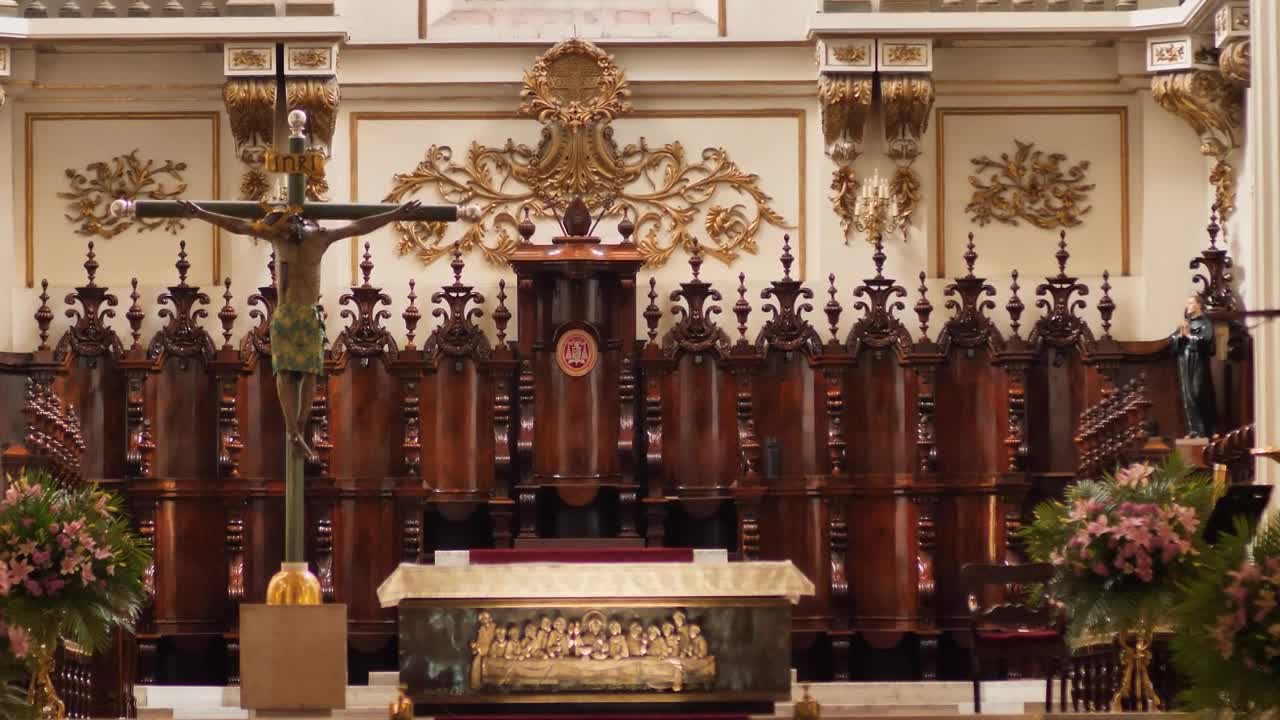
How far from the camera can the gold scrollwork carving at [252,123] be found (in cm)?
1388

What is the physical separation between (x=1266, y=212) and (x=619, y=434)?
387 cm

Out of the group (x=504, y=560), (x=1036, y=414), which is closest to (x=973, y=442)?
(x=1036, y=414)

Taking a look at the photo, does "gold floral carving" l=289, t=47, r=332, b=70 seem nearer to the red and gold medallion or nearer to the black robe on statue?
the red and gold medallion

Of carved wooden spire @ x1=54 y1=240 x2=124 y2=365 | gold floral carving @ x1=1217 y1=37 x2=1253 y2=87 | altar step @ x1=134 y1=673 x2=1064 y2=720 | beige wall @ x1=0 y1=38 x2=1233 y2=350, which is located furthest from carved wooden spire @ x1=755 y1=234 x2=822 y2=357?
carved wooden spire @ x1=54 y1=240 x2=124 y2=365

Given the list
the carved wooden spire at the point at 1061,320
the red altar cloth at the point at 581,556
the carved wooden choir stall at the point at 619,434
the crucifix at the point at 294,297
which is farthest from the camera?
the carved wooden spire at the point at 1061,320

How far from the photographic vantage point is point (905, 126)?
14078mm

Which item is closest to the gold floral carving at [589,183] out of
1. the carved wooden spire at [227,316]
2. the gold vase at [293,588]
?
the carved wooden spire at [227,316]

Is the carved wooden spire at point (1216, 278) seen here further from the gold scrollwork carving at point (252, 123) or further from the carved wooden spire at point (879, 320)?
the gold scrollwork carving at point (252, 123)

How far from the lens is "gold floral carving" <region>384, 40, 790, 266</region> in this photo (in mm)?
14211

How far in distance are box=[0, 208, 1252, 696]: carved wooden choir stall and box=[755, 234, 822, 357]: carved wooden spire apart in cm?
2

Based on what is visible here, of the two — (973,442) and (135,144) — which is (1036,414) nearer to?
(973,442)

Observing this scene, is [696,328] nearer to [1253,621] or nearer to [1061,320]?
→ [1061,320]

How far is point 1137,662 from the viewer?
10000 mm

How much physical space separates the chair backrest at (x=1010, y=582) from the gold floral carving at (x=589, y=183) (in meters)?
3.53
